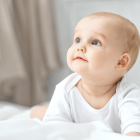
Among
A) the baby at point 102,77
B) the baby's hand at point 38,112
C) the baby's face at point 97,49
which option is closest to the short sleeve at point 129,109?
the baby at point 102,77

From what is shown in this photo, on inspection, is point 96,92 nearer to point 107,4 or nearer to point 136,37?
point 136,37

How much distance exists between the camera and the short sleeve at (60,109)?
0.81 m

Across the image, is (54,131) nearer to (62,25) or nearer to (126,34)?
(126,34)

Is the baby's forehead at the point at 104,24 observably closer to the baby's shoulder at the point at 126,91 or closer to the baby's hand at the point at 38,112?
the baby's shoulder at the point at 126,91

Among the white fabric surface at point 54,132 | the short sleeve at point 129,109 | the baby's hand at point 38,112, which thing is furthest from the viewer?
the baby's hand at point 38,112

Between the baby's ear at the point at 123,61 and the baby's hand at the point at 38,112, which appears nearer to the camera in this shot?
the baby's ear at the point at 123,61

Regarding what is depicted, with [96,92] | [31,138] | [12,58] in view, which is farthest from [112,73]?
[12,58]

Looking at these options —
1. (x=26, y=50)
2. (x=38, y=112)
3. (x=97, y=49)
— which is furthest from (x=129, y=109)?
(x=26, y=50)

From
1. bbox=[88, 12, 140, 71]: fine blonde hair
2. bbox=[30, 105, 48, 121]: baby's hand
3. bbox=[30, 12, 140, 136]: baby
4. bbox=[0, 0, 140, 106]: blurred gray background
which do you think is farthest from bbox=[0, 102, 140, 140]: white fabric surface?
bbox=[0, 0, 140, 106]: blurred gray background

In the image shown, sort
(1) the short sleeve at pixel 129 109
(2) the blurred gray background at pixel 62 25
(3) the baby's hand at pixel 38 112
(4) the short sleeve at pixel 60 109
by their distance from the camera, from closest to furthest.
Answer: (1) the short sleeve at pixel 129 109 → (4) the short sleeve at pixel 60 109 → (3) the baby's hand at pixel 38 112 → (2) the blurred gray background at pixel 62 25

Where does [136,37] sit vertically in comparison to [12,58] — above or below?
above

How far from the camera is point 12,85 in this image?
1.87 m

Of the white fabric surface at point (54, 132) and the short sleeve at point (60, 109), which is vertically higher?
the white fabric surface at point (54, 132)

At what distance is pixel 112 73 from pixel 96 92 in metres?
0.09
